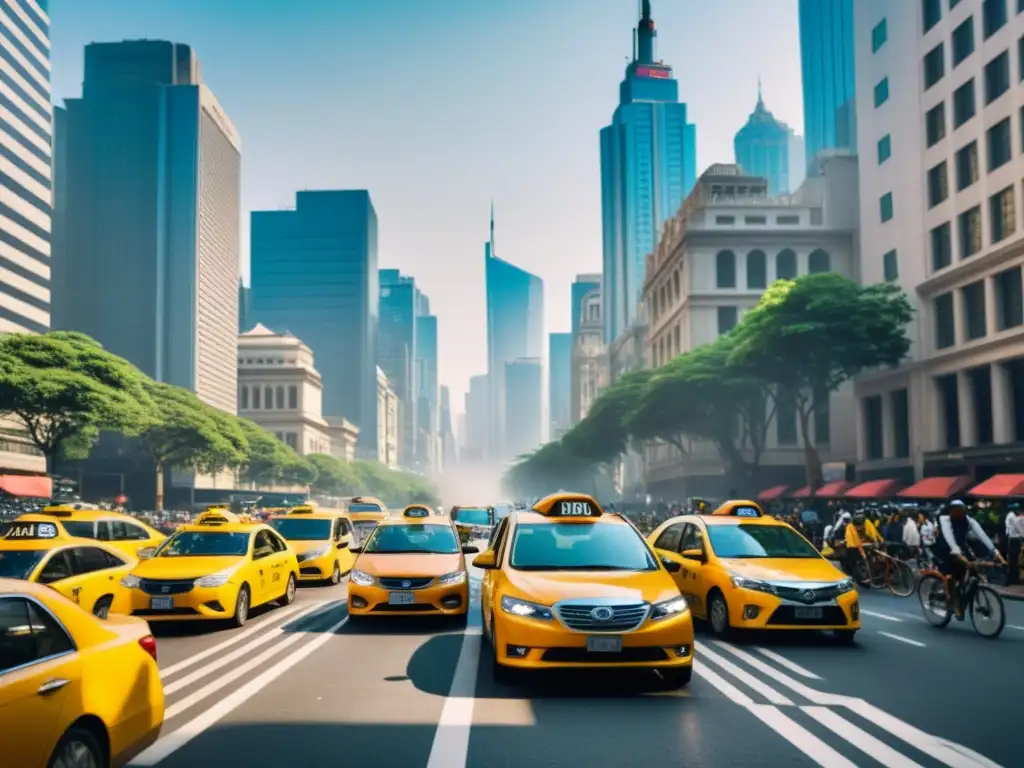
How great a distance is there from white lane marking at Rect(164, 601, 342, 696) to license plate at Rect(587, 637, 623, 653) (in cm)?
382

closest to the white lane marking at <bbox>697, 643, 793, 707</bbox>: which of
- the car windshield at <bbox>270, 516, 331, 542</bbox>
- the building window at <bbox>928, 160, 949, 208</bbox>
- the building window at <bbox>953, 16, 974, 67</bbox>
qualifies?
the car windshield at <bbox>270, 516, 331, 542</bbox>

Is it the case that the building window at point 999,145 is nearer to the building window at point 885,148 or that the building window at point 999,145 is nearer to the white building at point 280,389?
the building window at point 885,148

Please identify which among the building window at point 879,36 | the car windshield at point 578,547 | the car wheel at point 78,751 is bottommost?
the car wheel at point 78,751

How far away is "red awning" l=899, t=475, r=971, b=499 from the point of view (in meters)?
41.9

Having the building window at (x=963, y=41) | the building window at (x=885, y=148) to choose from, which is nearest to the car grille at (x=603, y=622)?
the building window at (x=963, y=41)

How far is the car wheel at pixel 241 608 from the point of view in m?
14.2

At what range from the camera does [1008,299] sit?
4122 cm

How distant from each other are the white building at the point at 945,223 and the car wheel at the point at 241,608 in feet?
113

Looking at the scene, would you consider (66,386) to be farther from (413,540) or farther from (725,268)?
(725,268)

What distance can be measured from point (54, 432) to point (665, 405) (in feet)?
111

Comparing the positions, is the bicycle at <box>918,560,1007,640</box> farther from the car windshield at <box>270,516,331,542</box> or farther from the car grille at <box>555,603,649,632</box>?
the car windshield at <box>270,516,331,542</box>

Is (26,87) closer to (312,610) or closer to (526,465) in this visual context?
(312,610)

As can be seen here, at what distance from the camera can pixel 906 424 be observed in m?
52.2

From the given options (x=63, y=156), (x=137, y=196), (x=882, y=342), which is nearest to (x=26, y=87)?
(x=137, y=196)
